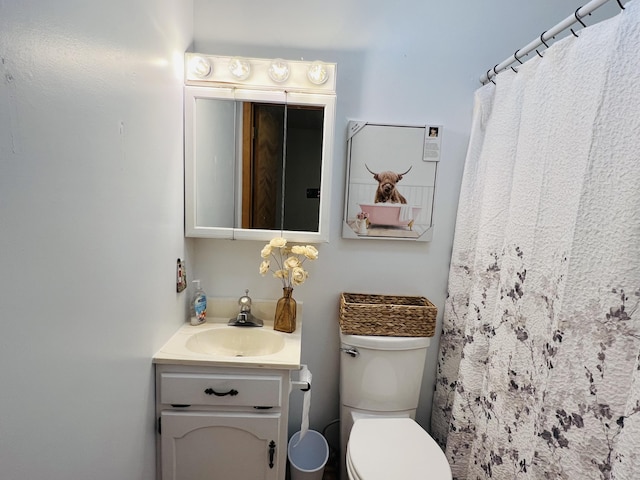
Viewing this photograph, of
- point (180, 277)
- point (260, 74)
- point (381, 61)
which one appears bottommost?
point (180, 277)

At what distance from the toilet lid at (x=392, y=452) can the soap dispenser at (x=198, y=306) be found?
83 cm

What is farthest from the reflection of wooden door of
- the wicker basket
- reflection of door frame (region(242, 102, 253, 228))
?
the wicker basket

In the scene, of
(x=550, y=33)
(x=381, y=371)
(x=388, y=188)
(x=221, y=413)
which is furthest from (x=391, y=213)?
(x=221, y=413)

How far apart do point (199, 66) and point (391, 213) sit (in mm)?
1071

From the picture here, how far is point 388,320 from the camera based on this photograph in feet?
4.66

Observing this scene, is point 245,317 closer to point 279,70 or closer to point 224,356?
point 224,356

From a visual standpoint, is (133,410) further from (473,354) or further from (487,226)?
(487,226)

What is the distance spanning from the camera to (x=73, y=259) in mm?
712

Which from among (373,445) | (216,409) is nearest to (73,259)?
(216,409)

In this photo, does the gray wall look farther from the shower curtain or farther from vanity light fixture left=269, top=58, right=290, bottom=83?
the shower curtain

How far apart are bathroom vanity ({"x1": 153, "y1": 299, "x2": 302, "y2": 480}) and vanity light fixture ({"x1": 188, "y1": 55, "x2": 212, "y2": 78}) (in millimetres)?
1128

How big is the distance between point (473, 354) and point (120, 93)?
152cm

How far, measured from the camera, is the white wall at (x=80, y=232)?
57 cm

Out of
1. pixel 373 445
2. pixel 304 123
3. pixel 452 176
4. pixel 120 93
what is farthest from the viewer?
pixel 452 176
